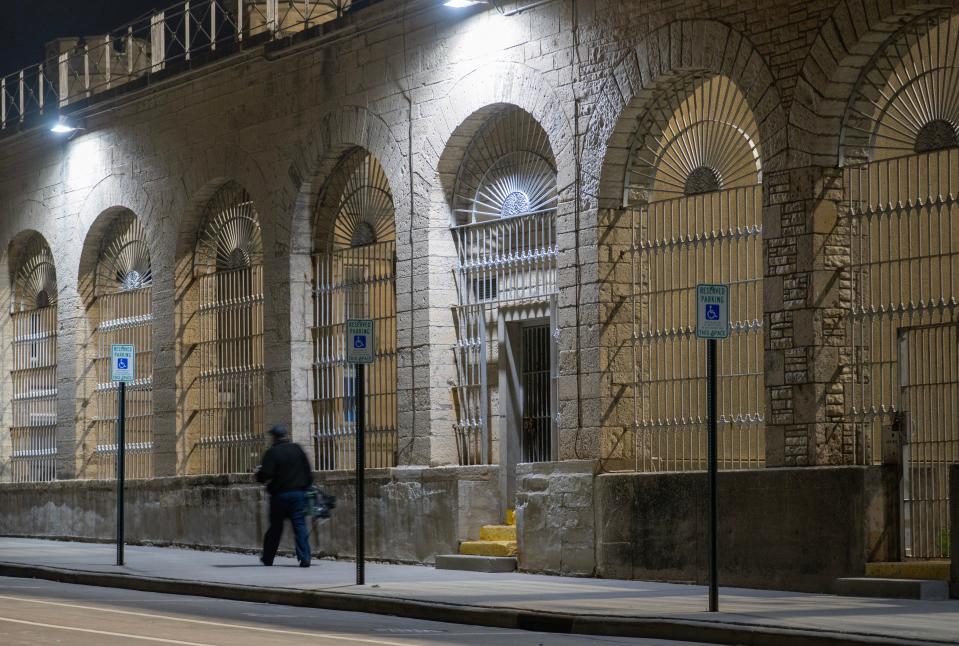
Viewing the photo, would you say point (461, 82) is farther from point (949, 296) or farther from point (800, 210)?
point (949, 296)

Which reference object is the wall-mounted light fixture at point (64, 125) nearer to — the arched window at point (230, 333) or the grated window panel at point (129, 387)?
the grated window panel at point (129, 387)

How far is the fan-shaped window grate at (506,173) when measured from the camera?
20.0 metres

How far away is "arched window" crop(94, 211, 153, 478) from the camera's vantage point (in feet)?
87.8

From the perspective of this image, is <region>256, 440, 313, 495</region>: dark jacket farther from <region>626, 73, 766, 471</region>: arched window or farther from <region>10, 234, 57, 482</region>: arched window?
<region>10, 234, 57, 482</region>: arched window

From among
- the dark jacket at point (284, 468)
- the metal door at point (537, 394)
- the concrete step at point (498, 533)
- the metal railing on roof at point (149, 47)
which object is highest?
the metal railing on roof at point (149, 47)

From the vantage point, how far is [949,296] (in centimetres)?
1550

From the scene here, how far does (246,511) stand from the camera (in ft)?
77.2

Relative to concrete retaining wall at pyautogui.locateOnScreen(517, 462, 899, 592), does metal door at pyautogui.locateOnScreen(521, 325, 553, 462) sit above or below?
above

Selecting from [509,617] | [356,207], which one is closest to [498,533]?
[356,207]

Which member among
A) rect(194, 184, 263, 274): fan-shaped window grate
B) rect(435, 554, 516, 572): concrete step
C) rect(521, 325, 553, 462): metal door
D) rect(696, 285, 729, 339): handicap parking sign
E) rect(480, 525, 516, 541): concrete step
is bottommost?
rect(435, 554, 516, 572): concrete step

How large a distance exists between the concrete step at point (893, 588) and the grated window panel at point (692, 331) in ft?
6.47

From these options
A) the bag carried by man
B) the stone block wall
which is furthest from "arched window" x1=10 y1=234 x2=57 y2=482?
the bag carried by man

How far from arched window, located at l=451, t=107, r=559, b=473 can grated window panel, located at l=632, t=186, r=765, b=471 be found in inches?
54.6

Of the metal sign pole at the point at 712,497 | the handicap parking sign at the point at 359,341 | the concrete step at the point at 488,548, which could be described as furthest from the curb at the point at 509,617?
the concrete step at the point at 488,548
